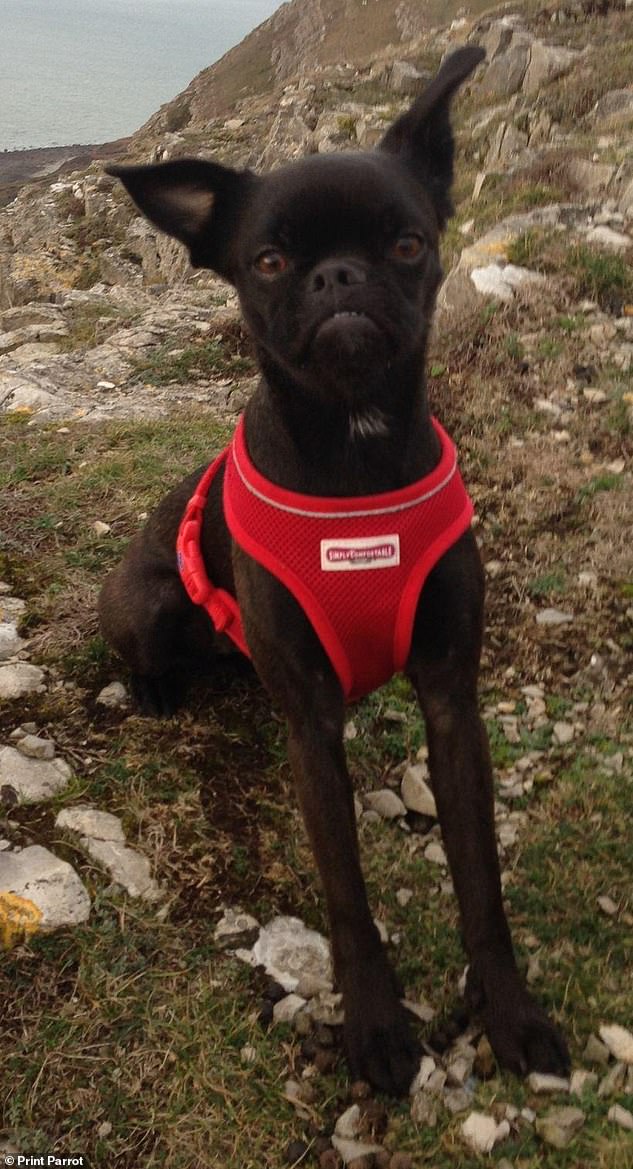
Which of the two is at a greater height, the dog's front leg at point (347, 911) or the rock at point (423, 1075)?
the dog's front leg at point (347, 911)

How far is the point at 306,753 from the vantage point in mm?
2480

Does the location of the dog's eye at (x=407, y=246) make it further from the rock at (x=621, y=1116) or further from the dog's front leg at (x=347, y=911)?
the rock at (x=621, y=1116)

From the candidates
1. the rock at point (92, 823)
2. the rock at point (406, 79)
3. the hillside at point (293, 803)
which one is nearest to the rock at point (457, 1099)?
the hillside at point (293, 803)

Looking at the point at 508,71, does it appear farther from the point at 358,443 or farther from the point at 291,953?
the point at 291,953

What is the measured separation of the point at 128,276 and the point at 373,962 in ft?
67.0

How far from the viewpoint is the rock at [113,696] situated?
11.5ft

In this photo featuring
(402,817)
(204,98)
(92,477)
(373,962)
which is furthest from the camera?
(204,98)

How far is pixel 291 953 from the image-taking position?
2641 millimetres

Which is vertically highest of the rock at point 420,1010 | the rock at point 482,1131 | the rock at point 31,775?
the rock at point 31,775

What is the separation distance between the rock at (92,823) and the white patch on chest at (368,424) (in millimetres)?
1418

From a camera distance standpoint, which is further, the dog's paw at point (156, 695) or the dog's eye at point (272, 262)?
the dog's paw at point (156, 695)

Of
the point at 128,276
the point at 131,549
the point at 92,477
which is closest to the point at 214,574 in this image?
the point at 131,549

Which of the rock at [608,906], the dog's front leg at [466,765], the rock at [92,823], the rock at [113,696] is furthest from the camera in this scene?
the rock at [113,696]

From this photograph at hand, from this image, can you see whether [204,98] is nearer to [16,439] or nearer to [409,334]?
[16,439]
